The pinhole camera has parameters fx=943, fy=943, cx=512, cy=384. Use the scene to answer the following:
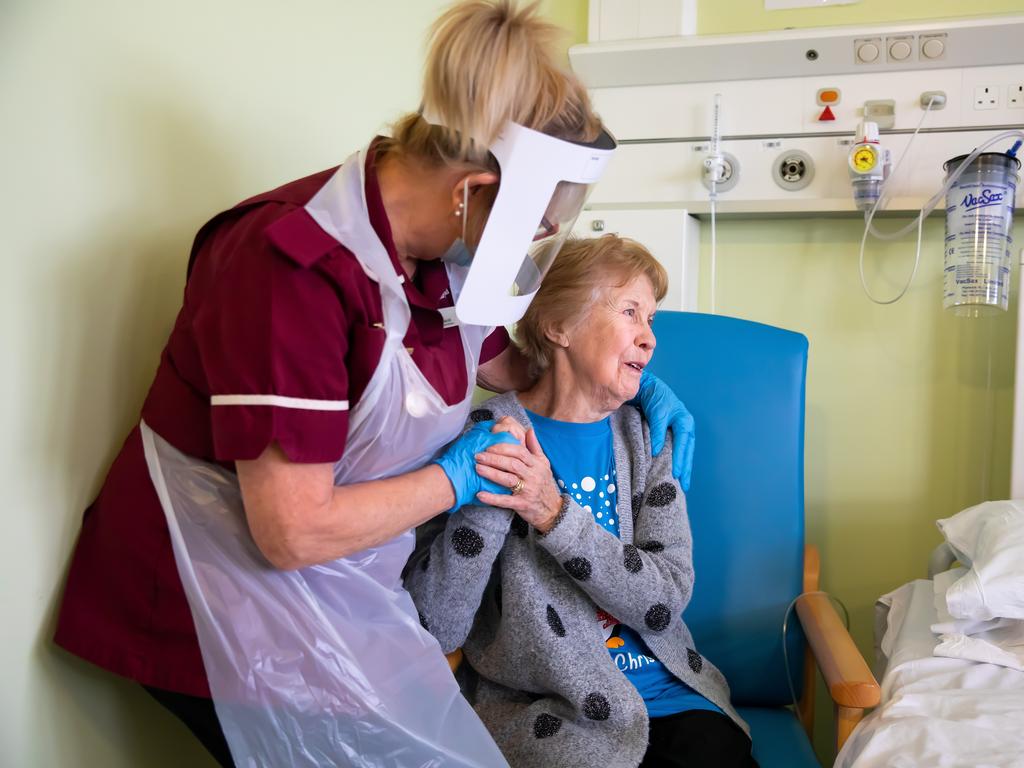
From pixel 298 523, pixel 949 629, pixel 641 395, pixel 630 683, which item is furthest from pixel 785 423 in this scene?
pixel 298 523

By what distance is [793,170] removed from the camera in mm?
2033

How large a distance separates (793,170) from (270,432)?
4.75ft

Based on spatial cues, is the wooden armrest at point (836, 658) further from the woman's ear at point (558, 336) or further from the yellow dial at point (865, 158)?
the yellow dial at point (865, 158)

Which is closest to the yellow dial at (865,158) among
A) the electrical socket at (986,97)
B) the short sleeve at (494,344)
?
the electrical socket at (986,97)

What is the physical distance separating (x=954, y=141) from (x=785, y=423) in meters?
0.71

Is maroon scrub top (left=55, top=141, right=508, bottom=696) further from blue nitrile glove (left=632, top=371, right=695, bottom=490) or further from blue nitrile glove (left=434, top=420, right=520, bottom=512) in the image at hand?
blue nitrile glove (left=632, top=371, right=695, bottom=490)

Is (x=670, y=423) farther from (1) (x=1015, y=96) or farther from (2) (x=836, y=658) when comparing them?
(1) (x=1015, y=96)

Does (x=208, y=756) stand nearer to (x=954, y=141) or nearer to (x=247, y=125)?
(x=247, y=125)

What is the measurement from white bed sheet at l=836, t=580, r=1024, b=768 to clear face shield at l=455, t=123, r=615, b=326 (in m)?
0.77

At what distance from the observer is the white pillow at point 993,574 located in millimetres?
1458

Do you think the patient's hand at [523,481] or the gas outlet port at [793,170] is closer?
the patient's hand at [523,481]

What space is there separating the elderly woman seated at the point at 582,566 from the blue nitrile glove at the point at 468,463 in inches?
0.6

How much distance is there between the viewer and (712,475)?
69.4 inches

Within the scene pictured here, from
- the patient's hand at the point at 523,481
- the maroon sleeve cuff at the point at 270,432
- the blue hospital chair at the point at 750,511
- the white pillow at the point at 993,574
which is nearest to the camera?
the maroon sleeve cuff at the point at 270,432
